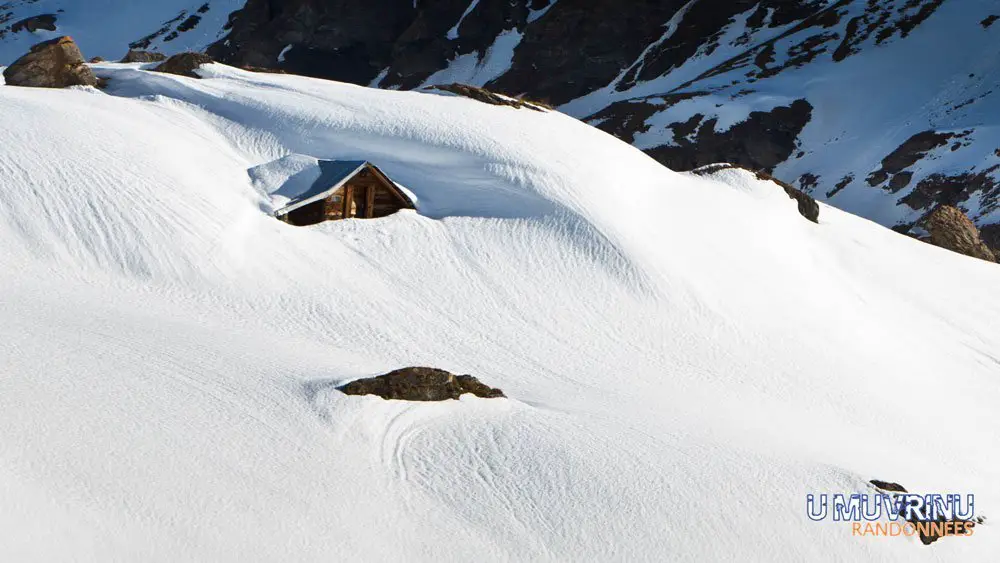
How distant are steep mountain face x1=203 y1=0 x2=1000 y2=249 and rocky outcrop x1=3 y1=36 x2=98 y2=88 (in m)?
Answer: 35.3

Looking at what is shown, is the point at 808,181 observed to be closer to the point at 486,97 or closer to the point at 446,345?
the point at 486,97

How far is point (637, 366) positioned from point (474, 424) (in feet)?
19.5

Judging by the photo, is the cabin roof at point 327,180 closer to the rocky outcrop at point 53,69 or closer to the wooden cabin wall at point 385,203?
the wooden cabin wall at point 385,203

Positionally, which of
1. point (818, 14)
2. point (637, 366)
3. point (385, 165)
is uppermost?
point (818, 14)

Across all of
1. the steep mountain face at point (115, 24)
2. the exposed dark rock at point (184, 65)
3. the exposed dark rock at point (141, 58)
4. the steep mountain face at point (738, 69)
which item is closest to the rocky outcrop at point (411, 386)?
the exposed dark rock at point (184, 65)

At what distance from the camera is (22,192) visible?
19.0 m

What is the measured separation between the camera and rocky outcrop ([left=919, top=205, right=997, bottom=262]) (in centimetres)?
3578

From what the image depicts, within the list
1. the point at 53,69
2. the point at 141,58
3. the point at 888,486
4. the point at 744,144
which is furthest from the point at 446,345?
the point at 744,144

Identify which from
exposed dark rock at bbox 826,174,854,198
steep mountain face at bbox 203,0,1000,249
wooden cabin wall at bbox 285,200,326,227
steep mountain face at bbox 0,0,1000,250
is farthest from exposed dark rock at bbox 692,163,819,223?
exposed dark rock at bbox 826,174,854,198

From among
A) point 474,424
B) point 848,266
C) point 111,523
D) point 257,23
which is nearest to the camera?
point 111,523

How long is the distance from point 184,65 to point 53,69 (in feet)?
11.9

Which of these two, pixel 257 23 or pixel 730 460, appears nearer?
pixel 730 460

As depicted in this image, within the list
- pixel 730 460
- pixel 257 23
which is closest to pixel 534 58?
pixel 257 23

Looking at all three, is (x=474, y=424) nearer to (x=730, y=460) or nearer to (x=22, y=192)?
(x=730, y=460)
